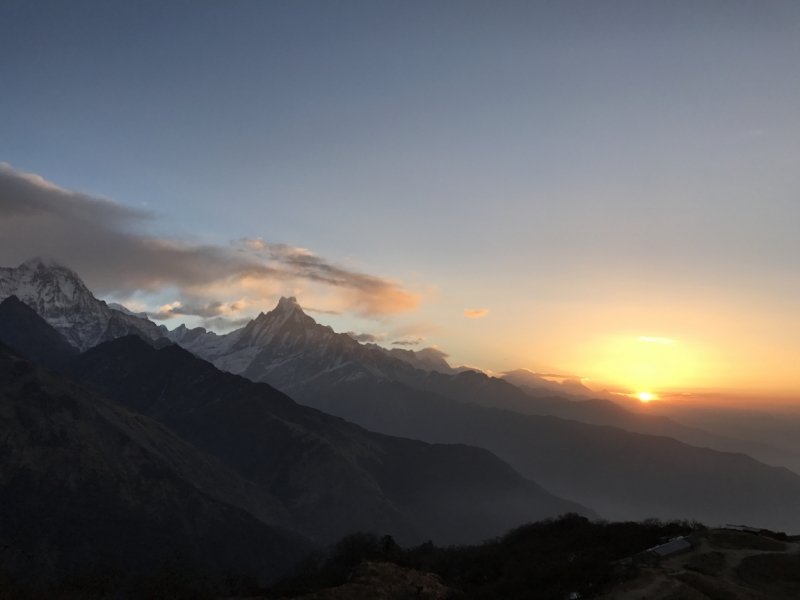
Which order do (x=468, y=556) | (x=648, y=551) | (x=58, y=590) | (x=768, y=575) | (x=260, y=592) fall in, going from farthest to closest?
1. (x=468, y=556)
2. (x=58, y=590)
3. (x=260, y=592)
4. (x=648, y=551)
5. (x=768, y=575)

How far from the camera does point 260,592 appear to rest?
85.1 metres

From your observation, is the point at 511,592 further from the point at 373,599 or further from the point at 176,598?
the point at 176,598

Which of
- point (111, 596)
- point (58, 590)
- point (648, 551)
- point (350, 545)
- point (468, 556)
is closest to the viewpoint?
point (648, 551)

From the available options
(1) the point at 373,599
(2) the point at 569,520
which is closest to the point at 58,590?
(1) the point at 373,599

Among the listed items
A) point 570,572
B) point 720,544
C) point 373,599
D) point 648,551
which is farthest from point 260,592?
point 720,544

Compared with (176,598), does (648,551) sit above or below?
above

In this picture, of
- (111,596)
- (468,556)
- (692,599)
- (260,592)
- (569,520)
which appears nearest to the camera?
(692,599)

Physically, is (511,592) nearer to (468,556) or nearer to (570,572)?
(570,572)

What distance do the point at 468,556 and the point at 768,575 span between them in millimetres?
62968

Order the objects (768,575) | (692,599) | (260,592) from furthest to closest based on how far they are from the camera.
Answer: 1. (260,592)
2. (768,575)
3. (692,599)

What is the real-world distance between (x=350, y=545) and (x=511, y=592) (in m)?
75.9

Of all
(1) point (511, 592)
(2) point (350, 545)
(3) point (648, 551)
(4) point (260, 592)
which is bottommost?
(2) point (350, 545)

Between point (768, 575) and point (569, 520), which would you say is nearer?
point (768, 575)

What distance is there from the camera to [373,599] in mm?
71562
